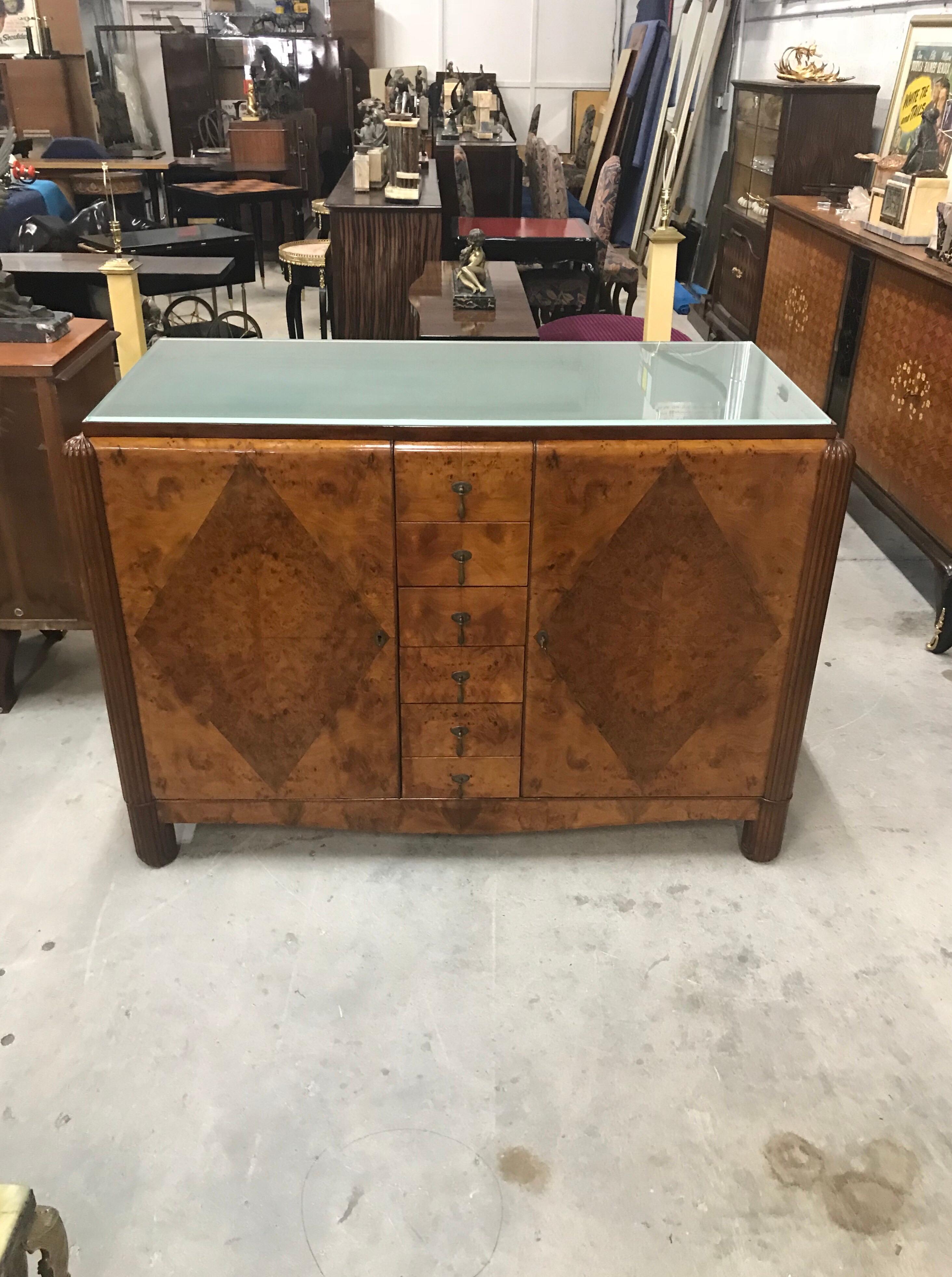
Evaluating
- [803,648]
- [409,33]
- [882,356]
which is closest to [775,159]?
[882,356]

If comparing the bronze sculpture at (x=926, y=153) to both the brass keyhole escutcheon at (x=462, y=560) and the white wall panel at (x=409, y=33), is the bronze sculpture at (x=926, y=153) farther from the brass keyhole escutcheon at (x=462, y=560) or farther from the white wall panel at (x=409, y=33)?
the white wall panel at (x=409, y=33)

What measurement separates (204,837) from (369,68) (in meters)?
9.51

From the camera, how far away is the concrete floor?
158cm

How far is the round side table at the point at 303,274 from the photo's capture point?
18.0ft

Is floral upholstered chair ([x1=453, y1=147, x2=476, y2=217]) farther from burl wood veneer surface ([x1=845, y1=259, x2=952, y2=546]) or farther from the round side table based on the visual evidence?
burl wood veneer surface ([x1=845, y1=259, x2=952, y2=546])


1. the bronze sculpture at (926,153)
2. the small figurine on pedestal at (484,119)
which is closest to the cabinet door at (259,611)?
the bronze sculpture at (926,153)

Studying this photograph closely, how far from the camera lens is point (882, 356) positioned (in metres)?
3.62

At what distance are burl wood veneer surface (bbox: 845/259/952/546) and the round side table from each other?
2.84 metres

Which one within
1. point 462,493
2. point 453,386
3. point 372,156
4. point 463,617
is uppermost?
point 372,156

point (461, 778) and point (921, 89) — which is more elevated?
point (921, 89)

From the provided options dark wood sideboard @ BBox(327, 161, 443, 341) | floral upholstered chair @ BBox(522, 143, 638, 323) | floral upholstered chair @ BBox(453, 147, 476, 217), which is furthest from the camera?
floral upholstered chair @ BBox(453, 147, 476, 217)

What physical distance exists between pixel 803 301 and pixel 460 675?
3111 millimetres

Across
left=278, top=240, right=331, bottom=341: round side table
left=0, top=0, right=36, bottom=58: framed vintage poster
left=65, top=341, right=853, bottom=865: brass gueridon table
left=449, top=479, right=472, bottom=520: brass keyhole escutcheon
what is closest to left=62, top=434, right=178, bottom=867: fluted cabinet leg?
left=65, top=341, right=853, bottom=865: brass gueridon table

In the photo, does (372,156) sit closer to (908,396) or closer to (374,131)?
(374,131)
